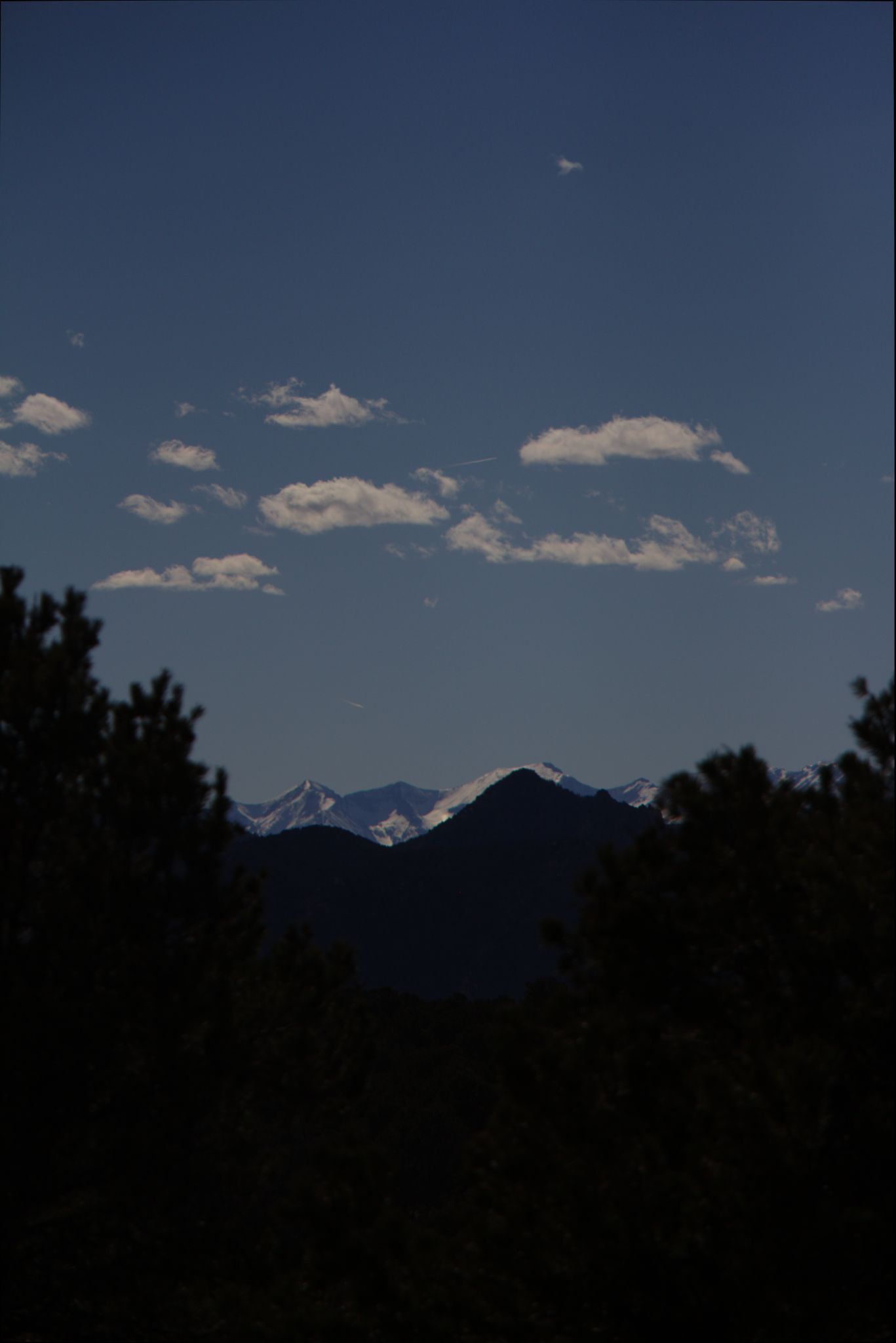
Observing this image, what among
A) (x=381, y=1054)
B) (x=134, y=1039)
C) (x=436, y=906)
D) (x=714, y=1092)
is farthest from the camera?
(x=436, y=906)

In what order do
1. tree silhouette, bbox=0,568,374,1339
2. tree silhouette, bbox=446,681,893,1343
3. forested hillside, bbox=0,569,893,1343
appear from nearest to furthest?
tree silhouette, bbox=446,681,893,1343 → forested hillside, bbox=0,569,893,1343 → tree silhouette, bbox=0,568,374,1339

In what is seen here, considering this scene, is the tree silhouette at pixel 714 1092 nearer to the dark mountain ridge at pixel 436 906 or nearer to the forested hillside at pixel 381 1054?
the forested hillside at pixel 381 1054

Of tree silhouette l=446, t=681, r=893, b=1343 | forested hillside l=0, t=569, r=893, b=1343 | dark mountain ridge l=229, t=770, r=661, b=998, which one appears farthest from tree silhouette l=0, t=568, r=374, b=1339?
dark mountain ridge l=229, t=770, r=661, b=998

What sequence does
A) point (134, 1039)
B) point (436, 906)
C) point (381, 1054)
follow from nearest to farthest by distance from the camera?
point (134, 1039)
point (381, 1054)
point (436, 906)

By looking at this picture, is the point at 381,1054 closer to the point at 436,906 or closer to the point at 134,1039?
the point at 134,1039

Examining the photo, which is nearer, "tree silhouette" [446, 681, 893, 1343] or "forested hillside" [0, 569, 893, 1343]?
"tree silhouette" [446, 681, 893, 1343]

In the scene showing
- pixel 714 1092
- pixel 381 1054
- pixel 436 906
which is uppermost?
pixel 436 906

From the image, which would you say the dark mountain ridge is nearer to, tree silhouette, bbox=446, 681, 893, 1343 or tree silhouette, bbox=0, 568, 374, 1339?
tree silhouette, bbox=0, 568, 374, 1339

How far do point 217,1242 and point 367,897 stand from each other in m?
165

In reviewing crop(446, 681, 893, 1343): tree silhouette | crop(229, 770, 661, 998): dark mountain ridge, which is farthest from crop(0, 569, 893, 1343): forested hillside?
crop(229, 770, 661, 998): dark mountain ridge

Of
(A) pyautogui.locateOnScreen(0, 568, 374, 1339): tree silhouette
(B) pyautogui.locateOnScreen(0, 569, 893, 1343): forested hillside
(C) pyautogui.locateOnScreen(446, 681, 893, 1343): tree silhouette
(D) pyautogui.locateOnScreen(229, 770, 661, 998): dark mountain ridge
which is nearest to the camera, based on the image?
(C) pyautogui.locateOnScreen(446, 681, 893, 1343): tree silhouette

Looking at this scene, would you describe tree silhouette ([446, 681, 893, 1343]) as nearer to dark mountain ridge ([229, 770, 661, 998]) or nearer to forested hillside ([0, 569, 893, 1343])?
forested hillside ([0, 569, 893, 1343])

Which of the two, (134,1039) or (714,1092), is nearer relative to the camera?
(714,1092)

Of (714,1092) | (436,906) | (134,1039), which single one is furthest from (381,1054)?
(436,906)
